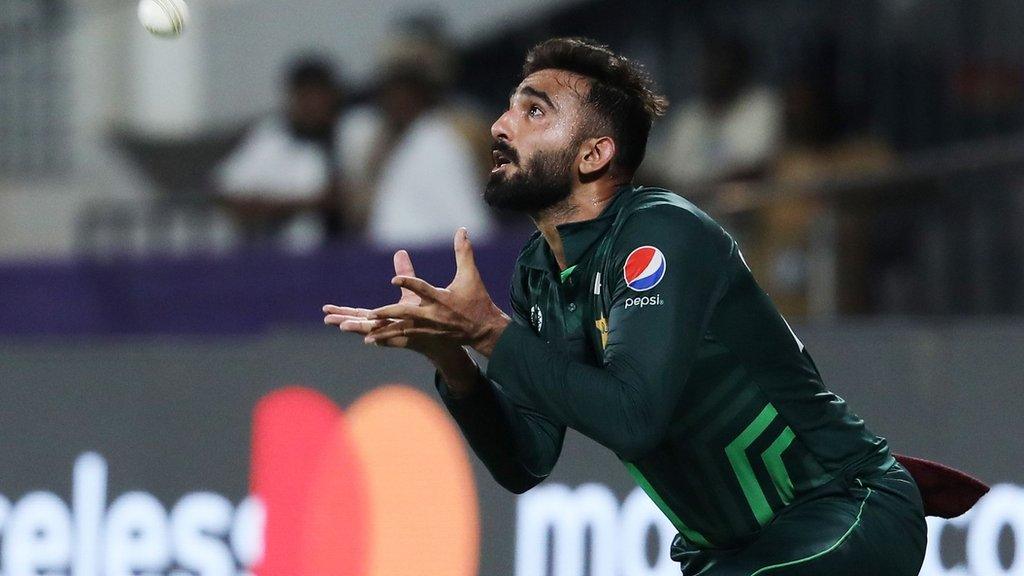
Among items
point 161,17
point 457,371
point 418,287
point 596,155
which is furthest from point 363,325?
point 161,17

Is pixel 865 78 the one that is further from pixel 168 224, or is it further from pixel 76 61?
pixel 76 61

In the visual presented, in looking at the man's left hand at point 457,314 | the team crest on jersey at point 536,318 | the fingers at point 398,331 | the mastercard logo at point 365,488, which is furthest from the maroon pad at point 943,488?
the mastercard logo at point 365,488

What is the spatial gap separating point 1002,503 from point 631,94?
2.28 metres

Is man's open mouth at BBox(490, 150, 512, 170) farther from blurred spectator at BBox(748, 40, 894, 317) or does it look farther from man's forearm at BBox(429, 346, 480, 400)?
blurred spectator at BBox(748, 40, 894, 317)

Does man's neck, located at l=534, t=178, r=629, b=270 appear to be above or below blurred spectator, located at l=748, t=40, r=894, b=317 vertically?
below

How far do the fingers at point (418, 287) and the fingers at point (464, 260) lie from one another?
78 millimetres

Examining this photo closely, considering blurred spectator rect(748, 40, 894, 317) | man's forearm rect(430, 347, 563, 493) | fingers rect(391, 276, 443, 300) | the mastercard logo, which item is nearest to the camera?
fingers rect(391, 276, 443, 300)

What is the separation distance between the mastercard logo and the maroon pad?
8.11 feet

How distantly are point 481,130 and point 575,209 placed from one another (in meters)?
3.95

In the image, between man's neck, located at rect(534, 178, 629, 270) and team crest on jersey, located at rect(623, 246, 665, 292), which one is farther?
man's neck, located at rect(534, 178, 629, 270)

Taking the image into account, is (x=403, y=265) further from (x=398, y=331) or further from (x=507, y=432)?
(x=507, y=432)

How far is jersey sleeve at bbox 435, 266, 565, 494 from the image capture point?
3.93 metres

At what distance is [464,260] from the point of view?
3514 mm

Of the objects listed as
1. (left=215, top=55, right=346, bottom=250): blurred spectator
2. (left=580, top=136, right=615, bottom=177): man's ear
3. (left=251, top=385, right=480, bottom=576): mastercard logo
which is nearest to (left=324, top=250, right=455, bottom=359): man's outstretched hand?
(left=580, top=136, right=615, bottom=177): man's ear
